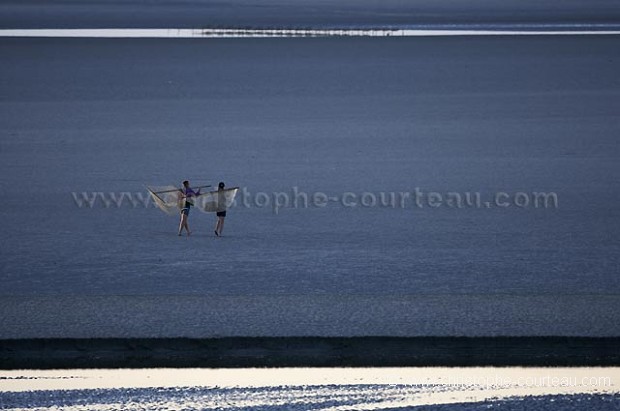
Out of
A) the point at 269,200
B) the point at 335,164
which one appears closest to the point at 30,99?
the point at 335,164

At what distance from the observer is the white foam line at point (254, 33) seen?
25.0 m

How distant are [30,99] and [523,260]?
1012 cm

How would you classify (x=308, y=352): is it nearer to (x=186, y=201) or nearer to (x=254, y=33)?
(x=186, y=201)

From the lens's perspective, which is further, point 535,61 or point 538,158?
point 535,61

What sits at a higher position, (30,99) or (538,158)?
(30,99)

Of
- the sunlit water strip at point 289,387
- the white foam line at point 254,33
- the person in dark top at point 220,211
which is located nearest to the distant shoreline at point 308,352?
the sunlit water strip at point 289,387

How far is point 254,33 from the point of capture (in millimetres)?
25594

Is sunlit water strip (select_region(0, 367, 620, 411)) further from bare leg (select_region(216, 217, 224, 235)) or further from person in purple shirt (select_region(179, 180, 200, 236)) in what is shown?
bare leg (select_region(216, 217, 224, 235))

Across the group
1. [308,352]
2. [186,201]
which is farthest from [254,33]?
[308,352]

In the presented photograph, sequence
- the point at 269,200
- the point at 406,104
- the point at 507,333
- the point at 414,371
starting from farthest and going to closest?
the point at 406,104, the point at 269,200, the point at 507,333, the point at 414,371

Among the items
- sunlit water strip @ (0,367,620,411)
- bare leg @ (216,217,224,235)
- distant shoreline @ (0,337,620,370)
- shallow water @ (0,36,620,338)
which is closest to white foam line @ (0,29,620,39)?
shallow water @ (0,36,620,338)

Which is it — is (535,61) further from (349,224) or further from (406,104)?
(349,224)

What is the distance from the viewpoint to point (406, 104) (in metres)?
16.0

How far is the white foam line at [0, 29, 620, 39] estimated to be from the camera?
25.0 metres
